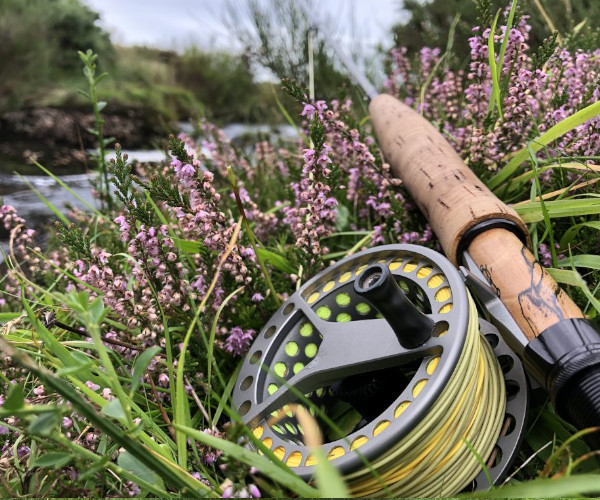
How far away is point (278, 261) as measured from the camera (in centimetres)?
176

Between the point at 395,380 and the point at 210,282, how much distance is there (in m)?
0.59

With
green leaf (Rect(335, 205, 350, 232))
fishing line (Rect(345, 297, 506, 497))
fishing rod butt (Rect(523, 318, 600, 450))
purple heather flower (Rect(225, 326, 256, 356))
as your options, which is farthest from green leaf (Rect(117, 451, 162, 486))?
green leaf (Rect(335, 205, 350, 232))

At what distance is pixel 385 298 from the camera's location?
1049 mm

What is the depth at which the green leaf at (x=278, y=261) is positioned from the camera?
1.71 metres

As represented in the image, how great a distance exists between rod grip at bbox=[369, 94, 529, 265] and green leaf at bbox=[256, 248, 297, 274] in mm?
452

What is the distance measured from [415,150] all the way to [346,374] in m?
0.82

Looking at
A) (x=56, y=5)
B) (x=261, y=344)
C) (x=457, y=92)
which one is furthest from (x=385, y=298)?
(x=56, y=5)

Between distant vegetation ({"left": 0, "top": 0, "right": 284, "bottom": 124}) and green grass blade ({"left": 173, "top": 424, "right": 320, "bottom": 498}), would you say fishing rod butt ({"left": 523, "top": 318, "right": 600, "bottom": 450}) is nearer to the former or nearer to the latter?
green grass blade ({"left": 173, "top": 424, "right": 320, "bottom": 498})

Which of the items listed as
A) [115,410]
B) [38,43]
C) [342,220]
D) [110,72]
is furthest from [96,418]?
[110,72]

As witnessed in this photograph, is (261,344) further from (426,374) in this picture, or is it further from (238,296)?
(426,374)

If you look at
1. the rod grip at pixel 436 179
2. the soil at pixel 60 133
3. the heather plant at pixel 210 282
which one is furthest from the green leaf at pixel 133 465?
the soil at pixel 60 133

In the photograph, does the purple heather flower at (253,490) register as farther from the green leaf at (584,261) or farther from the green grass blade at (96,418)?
the green leaf at (584,261)

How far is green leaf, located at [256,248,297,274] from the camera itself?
5.61ft

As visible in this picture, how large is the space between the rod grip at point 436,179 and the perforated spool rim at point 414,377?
149 mm
